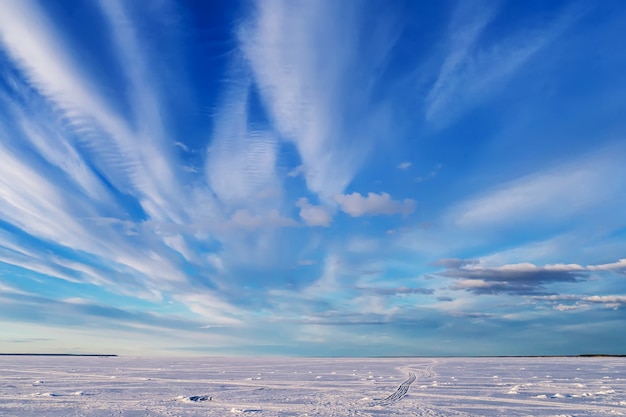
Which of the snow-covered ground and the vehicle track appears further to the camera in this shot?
the vehicle track

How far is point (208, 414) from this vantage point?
666 inches

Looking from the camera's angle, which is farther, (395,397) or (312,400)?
(395,397)

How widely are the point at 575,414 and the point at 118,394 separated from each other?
20381 mm

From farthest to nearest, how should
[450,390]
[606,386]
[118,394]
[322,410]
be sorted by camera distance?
[606,386] < [450,390] < [118,394] < [322,410]

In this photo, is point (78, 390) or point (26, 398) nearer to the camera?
point (26, 398)

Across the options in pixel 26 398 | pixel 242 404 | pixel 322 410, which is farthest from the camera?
pixel 26 398

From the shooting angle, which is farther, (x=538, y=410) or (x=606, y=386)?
(x=606, y=386)

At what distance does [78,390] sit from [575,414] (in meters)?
23.8

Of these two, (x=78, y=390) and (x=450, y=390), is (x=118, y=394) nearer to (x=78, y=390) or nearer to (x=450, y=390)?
(x=78, y=390)

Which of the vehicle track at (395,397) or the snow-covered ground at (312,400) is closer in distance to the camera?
the snow-covered ground at (312,400)

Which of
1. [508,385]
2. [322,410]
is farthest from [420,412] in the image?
[508,385]

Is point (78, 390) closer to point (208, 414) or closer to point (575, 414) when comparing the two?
point (208, 414)

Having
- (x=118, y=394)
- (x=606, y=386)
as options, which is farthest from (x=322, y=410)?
(x=606, y=386)

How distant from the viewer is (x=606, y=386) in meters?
26.8
